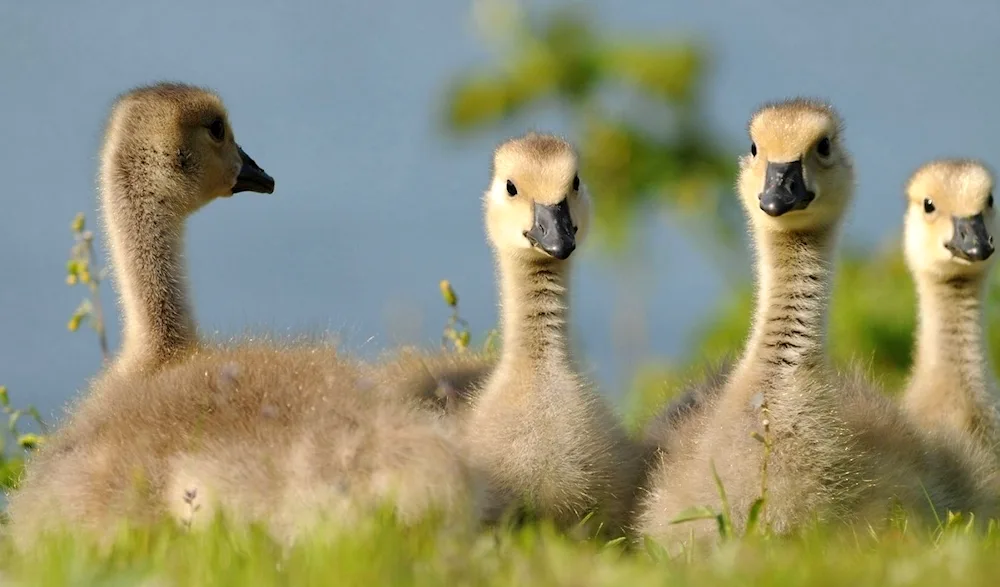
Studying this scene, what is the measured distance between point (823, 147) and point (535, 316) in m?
1.29

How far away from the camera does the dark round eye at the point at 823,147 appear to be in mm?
5371

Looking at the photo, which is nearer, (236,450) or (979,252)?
(236,450)

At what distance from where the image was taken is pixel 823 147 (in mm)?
5398

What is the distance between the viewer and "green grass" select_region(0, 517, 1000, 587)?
3391 millimetres

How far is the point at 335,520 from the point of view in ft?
13.0

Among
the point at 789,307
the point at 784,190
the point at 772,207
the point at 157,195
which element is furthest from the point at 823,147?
the point at 157,195

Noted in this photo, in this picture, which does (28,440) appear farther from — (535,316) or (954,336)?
(954,336)

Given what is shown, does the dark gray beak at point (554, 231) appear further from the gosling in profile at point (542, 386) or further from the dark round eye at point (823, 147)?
the dark round eye at point (823, 147)

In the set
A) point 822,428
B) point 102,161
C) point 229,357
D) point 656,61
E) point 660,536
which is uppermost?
point 656,61

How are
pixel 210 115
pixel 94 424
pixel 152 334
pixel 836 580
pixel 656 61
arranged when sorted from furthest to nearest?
pixel 656 61 < pixel 210 115 < pixel 152 334 < pixel 94 424 < pixel 836 580

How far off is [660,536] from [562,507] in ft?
1.17

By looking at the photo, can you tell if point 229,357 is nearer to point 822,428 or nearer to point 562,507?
point 562,507

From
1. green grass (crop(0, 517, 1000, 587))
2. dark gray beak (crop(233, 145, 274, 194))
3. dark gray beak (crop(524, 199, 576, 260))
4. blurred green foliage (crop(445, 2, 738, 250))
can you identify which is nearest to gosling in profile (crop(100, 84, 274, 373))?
dark gray beak (crop(233, 145, 274, 194))

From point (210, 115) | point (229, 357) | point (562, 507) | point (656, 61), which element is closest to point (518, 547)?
point (562, 507)
